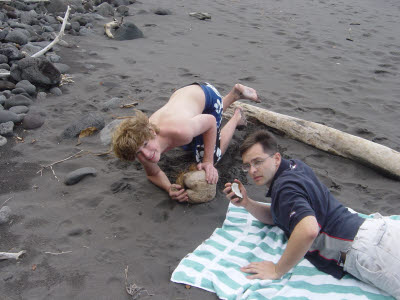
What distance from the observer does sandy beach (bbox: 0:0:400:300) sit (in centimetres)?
306

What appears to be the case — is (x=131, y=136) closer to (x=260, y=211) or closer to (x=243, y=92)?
(x=260, y=211)

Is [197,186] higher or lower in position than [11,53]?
lower

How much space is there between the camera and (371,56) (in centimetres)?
828

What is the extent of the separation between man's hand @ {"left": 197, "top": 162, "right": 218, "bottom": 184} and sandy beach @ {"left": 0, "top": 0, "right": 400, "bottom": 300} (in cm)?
26

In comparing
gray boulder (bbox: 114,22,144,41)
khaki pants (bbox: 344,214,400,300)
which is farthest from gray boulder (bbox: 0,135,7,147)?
gray boulder (bbox: 114,22,144,41)

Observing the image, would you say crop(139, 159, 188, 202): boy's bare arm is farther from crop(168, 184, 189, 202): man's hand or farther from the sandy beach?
the sandy beach

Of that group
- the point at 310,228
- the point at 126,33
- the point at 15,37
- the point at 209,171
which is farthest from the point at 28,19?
the point at 310,228

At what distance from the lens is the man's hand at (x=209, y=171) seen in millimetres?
A: 3754

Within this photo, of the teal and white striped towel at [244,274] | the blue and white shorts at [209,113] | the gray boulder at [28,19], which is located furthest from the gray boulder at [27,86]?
the teal and white striped towel at [244,274]

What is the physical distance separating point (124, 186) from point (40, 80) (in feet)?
9.22

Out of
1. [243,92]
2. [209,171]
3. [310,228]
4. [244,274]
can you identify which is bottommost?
[244,274]

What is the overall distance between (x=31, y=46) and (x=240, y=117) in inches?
178

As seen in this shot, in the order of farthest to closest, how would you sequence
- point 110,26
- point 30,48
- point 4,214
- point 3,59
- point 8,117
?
point 110,26
point 30,48
point 3,59
point 8,117
point 4,214

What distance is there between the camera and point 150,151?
343cm
